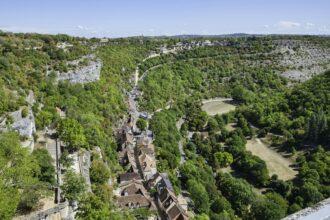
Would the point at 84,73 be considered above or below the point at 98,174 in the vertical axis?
above

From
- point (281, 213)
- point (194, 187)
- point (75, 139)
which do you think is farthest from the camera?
point (194, 187)

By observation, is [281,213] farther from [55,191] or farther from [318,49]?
[318,49]

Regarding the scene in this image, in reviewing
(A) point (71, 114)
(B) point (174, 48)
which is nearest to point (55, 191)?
(A) point (71, 114)

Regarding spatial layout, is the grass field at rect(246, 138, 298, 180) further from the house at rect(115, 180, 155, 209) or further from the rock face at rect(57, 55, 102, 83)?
Answer: the rock face at rect(57, 55, 102, 83)

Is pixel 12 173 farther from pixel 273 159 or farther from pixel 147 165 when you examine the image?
pixel 273 159

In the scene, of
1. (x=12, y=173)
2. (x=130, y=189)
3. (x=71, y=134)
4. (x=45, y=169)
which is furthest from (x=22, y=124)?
(x=130, y=189)

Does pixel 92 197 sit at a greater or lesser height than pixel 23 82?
lesser
